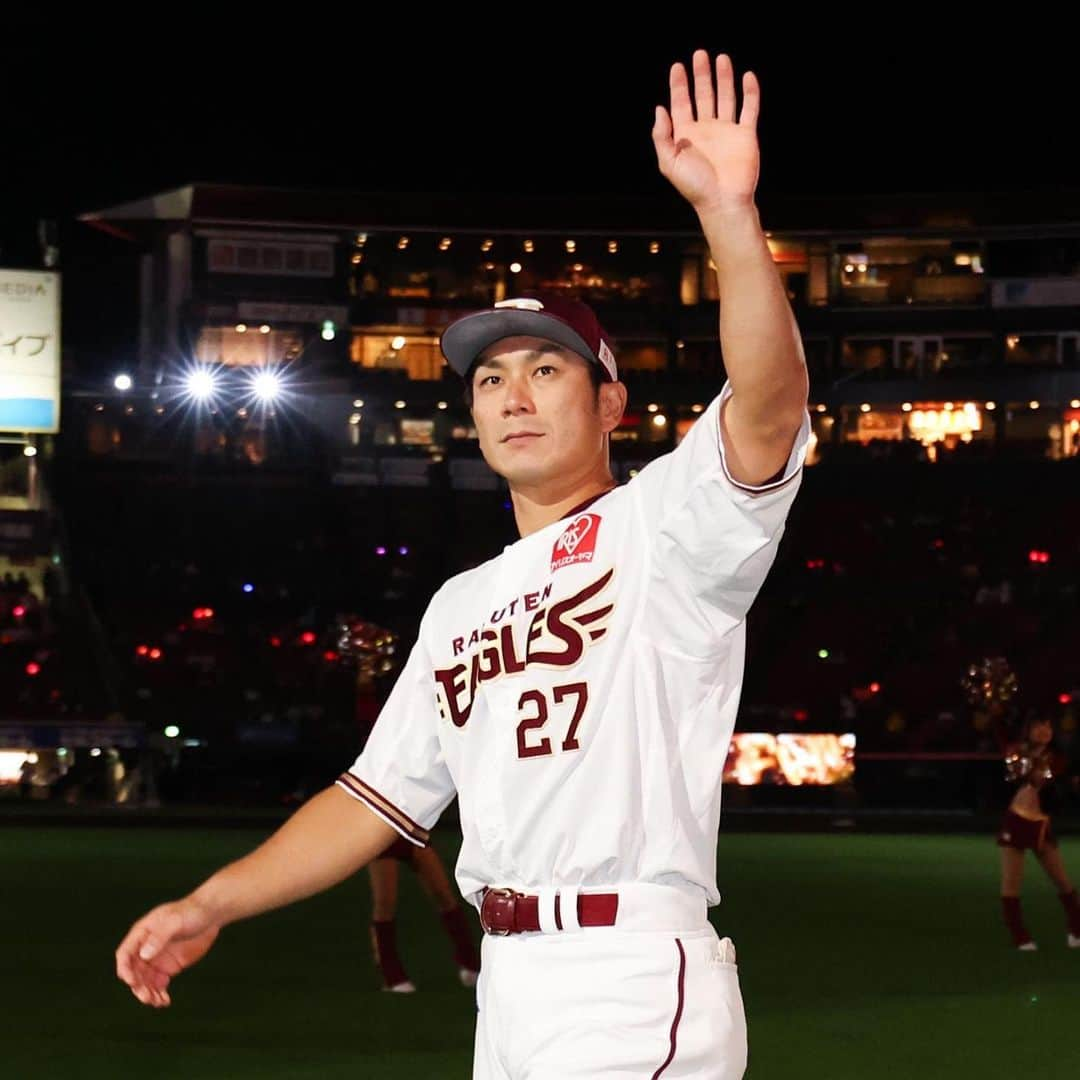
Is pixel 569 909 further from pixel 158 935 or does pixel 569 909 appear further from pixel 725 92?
pixel 725 92

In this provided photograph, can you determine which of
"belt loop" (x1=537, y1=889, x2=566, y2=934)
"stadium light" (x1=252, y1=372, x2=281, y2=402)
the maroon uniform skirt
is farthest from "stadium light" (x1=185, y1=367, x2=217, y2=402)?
"belt loop" (x1=537, y1=889, x2=566, y2=934)

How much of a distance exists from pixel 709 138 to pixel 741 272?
0.90 feet

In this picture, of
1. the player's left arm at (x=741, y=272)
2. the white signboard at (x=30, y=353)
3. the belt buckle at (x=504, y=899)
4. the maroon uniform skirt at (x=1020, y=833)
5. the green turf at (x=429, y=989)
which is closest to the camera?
the player's left arm at (x=741, y=272)

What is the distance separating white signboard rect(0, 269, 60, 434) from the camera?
49875 mm

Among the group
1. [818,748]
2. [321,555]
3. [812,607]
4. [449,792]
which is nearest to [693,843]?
[449,792]

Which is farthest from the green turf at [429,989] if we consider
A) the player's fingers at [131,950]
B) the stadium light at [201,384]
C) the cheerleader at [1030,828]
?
the stadium light at [201,384]

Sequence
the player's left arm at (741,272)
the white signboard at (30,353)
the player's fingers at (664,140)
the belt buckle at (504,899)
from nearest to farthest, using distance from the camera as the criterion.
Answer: the player's left arm at (741,272), the player's fingers at (664,140), the belt buckle at (504,899), the white signboard at (30,353)

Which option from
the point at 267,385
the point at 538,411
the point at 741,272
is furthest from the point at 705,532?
the point at 267,385

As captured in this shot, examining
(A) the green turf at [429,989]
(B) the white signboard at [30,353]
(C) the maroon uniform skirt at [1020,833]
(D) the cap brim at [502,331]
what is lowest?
(A) the green turf at [429,989]

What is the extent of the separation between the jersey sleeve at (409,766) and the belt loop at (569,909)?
622mm

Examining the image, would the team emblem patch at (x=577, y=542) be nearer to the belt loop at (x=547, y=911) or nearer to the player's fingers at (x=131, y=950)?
the belt loop at (x=547, y=911)

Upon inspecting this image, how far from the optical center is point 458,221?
2662 inches

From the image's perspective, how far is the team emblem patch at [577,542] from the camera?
3.82 m

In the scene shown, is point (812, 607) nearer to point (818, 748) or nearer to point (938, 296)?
point (818, 748)
